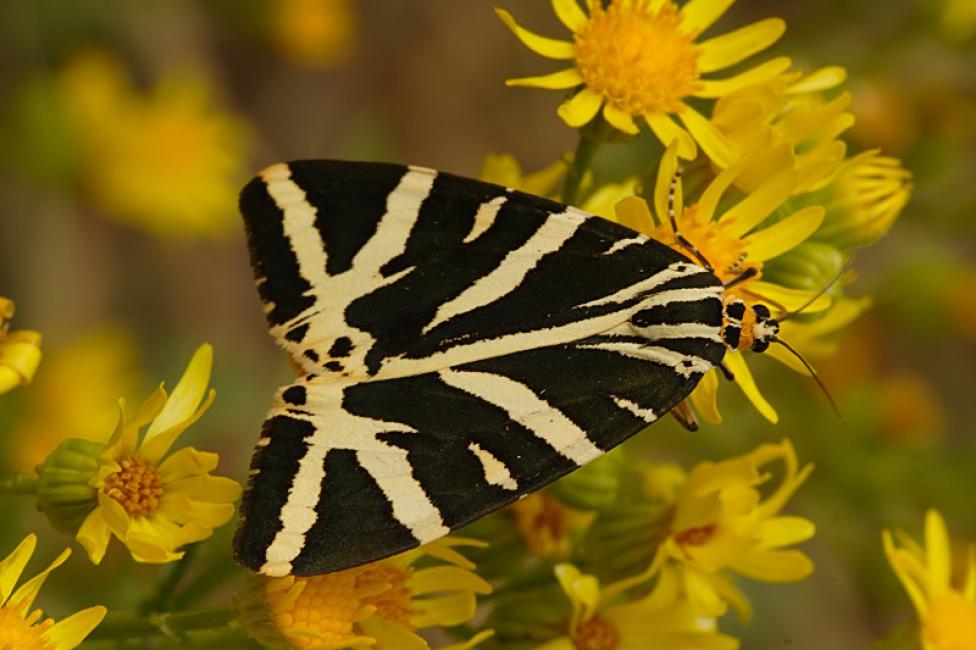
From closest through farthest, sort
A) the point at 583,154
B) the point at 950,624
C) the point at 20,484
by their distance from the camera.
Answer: the point at 20,484 < the point at 583,154 < the point at 950,624

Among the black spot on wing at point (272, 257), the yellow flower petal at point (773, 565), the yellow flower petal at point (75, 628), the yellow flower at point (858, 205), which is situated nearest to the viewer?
the yellow flower petal at point (75, 628)

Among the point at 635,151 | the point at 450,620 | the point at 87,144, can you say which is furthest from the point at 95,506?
the point at 87,144

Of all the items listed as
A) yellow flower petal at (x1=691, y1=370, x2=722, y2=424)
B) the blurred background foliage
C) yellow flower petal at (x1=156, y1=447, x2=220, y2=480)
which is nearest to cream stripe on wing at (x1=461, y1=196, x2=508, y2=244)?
yellow flower petal at (x1=691, y1=370, x2=722, y2=424)

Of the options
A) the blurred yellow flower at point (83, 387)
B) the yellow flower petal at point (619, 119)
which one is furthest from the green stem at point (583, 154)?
the blurred yellow flower at point (83, 387)

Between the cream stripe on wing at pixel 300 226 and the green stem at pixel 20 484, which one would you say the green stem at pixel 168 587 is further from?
the cream stripe on wing at pixel 300 226

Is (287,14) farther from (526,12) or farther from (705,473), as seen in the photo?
(705,473)

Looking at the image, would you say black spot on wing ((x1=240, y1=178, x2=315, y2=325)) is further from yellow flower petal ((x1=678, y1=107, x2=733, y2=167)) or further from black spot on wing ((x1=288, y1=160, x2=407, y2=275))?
yellow flower petal ((x1=678, y1=107, x2=733, y2=167))

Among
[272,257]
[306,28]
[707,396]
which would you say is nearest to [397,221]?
[272,257]

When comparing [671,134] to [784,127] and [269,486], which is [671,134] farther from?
[269,486]
